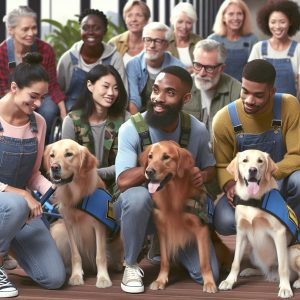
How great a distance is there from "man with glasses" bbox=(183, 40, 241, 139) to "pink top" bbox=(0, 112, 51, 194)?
1.42m

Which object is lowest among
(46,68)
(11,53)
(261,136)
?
(261,136)

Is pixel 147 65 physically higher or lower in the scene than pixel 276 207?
higher

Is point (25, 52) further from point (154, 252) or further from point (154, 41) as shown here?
point (154, 252)

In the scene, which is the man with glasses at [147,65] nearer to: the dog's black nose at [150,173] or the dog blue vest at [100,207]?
the dog blue vest at [100,207]

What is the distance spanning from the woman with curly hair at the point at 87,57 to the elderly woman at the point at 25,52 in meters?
0.12

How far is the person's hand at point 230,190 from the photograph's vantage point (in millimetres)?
4223

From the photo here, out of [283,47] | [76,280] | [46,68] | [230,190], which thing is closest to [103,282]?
[76,280]

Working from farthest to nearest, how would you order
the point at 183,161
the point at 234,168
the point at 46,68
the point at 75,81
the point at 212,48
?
the point at 75,81 → the point at 46,68 → the point at 212,48 → the point at 234,168 → the point at 183,161

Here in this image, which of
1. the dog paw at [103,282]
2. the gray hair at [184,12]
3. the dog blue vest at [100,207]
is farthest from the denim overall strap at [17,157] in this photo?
the gray hair at [184,12]

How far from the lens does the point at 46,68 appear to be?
5.68 m

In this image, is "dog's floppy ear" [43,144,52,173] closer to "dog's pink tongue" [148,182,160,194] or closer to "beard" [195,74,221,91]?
"dog's pink tongue" [148,182,160,194]

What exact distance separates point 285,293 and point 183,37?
10.5 ft

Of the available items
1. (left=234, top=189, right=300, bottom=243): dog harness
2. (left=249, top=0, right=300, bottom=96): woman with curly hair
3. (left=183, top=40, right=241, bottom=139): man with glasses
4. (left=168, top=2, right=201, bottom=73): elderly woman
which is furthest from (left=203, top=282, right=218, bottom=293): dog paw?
(left=168, top=2, right=201, bottom=73): elderly woman

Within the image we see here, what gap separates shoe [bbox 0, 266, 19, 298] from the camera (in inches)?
150
